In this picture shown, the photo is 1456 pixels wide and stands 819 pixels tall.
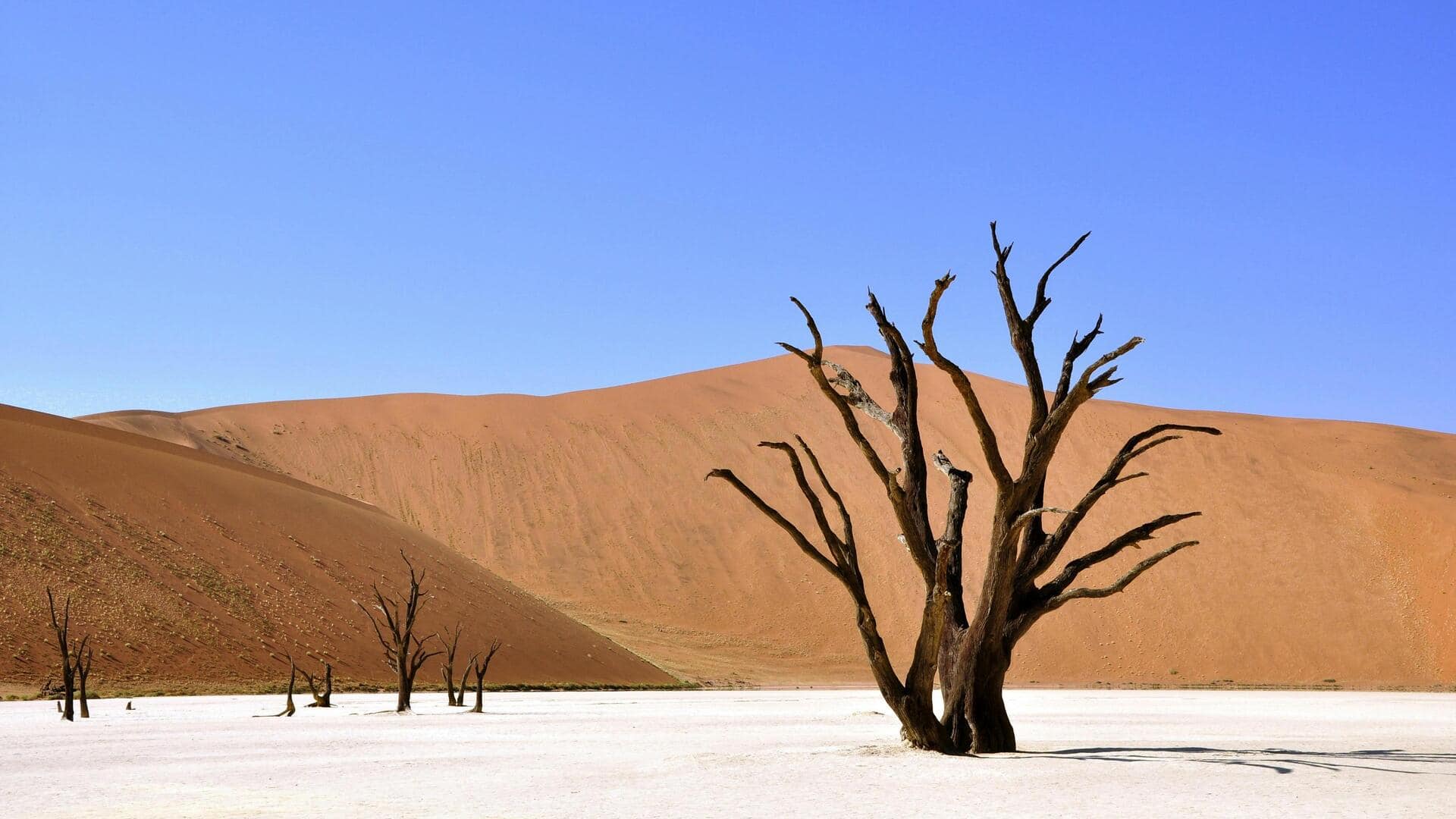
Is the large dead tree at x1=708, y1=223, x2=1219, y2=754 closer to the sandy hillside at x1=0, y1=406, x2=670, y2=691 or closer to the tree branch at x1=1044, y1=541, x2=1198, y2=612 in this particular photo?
the tree branch at x1=1044, y1=541, x2=1198, y2=612

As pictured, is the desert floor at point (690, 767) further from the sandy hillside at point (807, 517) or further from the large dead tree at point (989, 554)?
the sandy hillside at point (807, 517)

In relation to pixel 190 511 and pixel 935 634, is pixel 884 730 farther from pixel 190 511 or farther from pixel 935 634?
pixel 190 511

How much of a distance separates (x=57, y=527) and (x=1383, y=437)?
66.6 meters

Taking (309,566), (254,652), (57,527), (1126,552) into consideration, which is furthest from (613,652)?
(1126,552)

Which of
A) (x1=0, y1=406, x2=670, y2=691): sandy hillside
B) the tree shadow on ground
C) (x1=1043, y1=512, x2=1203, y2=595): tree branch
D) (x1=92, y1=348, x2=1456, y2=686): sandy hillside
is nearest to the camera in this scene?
the tree shadow on ground

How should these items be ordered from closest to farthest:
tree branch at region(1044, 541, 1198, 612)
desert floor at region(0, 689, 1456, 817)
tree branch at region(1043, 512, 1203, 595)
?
desert floor at region(0, 689, 1456, 817) → tree branch at region(1044, 541, 1198, 612) → tree branch at region(1043, 512, 1203, 595)

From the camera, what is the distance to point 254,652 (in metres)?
38.0

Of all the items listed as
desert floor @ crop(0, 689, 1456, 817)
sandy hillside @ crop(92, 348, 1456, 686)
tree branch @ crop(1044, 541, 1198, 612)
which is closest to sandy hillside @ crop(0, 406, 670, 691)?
sandy hillside @ crop(92, 348, 1456, 686)

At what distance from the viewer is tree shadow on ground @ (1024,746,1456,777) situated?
13109mm

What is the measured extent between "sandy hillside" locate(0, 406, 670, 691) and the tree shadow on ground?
26.7 meters

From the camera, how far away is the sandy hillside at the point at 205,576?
3609 centimetres

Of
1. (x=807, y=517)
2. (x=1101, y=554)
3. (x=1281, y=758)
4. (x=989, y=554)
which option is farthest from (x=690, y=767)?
(x=807, y=517)

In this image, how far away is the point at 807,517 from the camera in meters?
69.2

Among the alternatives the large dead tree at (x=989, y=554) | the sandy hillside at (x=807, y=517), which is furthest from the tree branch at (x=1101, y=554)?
the sandy hillside at (x=807, y=517)
